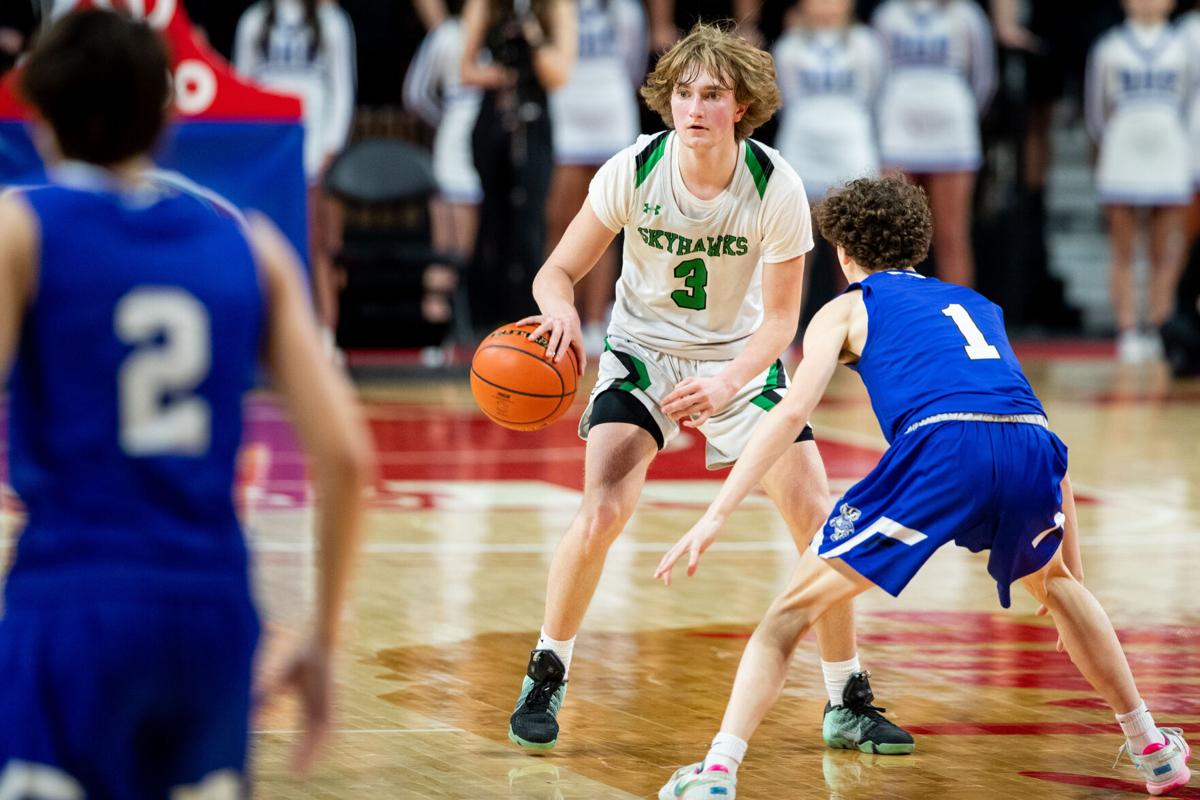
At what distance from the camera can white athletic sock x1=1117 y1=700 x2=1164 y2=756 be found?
481 cm

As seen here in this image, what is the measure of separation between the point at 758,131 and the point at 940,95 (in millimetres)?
1471

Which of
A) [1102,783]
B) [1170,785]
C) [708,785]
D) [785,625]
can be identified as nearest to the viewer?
[708,785]

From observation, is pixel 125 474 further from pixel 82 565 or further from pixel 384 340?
pixel 384 340

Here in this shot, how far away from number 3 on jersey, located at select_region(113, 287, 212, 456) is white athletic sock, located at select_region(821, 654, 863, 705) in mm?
2999

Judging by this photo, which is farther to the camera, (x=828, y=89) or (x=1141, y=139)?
(x=1141, y=139)

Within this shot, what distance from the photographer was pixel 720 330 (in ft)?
18.7

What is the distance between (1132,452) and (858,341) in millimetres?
6437

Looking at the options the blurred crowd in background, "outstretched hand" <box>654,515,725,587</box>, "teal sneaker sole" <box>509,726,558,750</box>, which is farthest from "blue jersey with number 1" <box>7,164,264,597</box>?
the blurred crowd in background

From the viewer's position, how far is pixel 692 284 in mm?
5633

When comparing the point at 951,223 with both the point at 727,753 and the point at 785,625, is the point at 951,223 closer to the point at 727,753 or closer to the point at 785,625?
the point at 785,625

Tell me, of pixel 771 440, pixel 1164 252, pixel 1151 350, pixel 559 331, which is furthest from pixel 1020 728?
pixel 1164 252

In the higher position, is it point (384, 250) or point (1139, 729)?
point (1139, 729)

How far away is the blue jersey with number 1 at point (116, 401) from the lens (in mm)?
2605

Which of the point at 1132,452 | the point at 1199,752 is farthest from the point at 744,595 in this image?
the point at 1132,452
